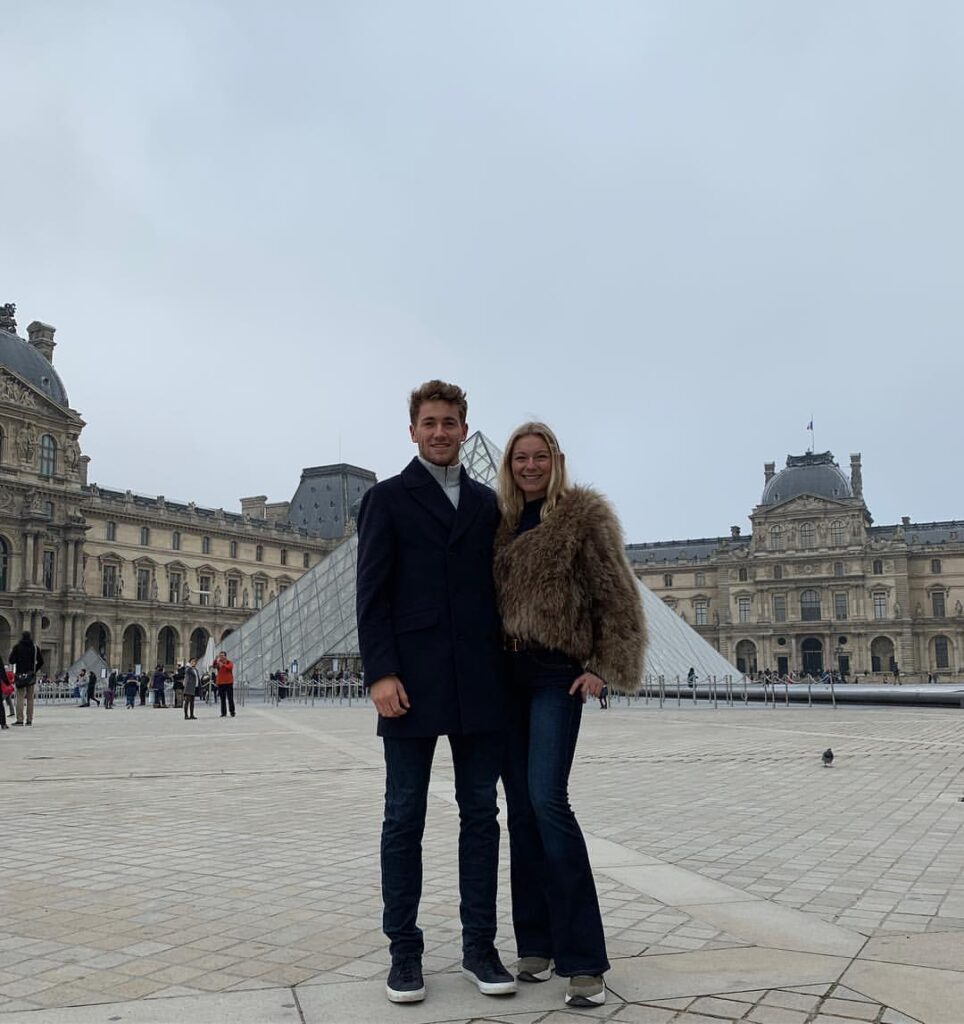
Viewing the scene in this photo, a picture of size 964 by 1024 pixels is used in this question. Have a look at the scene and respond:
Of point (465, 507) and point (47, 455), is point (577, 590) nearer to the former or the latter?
point (465, 507)

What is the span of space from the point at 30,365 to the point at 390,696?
52.8m

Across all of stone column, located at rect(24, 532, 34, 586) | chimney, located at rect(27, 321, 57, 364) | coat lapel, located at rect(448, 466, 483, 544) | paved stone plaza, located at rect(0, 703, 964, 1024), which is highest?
chimney, located at rect(27, 321, 57, 364)

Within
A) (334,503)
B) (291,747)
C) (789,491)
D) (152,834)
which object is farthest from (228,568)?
(152,834)

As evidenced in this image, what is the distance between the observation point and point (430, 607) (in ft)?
10.2

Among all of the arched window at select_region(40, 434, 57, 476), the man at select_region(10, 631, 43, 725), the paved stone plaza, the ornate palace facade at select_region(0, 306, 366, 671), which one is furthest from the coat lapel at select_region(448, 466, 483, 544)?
the arched window at select_region(40, 434, 57, 476)

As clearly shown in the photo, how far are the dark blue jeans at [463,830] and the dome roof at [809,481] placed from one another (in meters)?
75.0

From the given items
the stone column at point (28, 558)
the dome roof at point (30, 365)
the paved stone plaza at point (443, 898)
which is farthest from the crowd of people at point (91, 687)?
the dome roof at point (30, 365)

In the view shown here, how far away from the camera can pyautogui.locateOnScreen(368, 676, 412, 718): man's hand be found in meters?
3.02

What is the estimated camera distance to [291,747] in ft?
38.4

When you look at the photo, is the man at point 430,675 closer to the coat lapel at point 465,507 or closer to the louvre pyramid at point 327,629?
the coat lapel at point 465,507

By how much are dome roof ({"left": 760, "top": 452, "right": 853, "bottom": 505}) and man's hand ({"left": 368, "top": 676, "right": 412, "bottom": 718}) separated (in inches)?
2958

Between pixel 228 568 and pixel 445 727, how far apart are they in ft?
202

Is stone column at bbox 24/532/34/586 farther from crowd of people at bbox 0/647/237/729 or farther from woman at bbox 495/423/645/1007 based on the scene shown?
woman at bbox 495/423/645/1007

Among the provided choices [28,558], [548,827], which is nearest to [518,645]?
[548,827]
